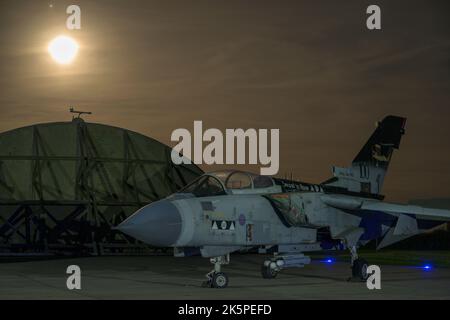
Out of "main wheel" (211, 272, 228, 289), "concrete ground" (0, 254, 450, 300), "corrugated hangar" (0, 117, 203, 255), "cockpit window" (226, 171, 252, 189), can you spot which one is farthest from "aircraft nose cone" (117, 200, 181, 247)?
"corrugated hangar" (0, 117, 203, 255)

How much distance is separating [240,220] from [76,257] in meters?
19.0

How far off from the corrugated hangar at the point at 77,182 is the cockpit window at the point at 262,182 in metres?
20.8

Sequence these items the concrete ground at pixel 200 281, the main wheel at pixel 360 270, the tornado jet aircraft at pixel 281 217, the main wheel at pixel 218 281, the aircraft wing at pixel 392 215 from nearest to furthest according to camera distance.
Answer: the concrete ground at pixel 200 281 < the tornado jet aircraft at pixel 281 217 < the main wheel at pixel 218 281 < the aircraft wing at pixel 392 215 < the main wheel at pixel 360 270

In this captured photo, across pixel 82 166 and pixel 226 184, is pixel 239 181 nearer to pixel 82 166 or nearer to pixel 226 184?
pixel 226 184

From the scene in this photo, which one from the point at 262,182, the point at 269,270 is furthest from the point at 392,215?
the point at 262,182

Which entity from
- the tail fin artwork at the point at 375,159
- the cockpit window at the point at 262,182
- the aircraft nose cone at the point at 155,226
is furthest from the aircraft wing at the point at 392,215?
the aircraft nose cone at the point at 155,226

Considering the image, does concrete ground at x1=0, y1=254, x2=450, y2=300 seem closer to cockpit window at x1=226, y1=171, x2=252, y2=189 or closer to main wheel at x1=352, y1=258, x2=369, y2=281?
main wheel at x1=352, y1=258, x2=369, y2=281

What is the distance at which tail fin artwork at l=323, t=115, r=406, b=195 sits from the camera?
24.5 m

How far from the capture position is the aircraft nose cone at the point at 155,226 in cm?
1655

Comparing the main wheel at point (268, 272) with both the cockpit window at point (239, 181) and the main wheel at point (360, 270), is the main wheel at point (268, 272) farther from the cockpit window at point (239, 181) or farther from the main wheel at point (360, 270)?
the cockpit window at point (239, 181)

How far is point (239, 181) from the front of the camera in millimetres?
19016

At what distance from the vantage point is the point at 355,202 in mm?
21031

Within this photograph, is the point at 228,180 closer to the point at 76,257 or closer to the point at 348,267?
the point at 348,267

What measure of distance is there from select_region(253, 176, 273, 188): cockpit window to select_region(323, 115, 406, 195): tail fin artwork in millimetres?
4916
